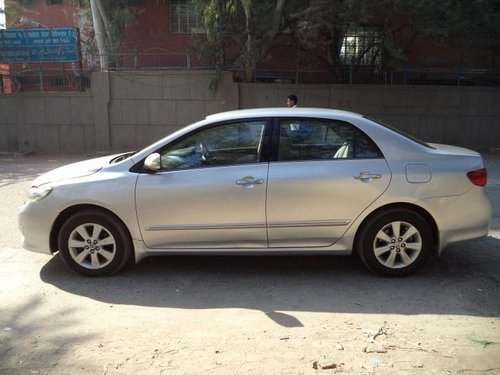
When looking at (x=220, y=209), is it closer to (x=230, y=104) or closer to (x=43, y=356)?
(x=43, y=356)

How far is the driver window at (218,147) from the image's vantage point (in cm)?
486

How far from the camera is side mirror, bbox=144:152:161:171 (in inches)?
188

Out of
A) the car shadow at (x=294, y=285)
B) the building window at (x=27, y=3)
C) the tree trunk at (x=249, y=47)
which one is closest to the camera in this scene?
the car shadow at (x=294, y=285)

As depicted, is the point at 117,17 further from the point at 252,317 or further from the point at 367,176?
the point at 252,317

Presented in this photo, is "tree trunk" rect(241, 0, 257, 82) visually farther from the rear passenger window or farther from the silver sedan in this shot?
the silver sedan

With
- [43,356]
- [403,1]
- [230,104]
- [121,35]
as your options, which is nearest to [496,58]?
[403,1]

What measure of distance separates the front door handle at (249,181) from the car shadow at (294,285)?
0.94m

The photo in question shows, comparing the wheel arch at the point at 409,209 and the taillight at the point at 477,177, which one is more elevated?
the taillight at the point at 477,177

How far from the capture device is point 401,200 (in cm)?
470

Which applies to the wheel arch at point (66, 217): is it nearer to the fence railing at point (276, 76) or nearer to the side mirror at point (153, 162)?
the side mirror at point (153, 162)

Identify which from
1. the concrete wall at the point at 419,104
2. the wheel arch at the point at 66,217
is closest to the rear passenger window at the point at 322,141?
the wheel arch at the point at 66,217

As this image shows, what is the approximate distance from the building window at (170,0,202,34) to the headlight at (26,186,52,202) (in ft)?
52.8

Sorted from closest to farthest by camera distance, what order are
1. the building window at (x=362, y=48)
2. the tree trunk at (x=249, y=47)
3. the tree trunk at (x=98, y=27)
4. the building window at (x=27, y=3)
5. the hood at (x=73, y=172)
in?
the hood at (x=73, y=172) < the tree trunk at (x=249, y=47) < the building window at (x=362, y=48) < the tree trunk at (x=98, y=27) < the building window at (x=27, y=3)

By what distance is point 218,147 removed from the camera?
195 inches
